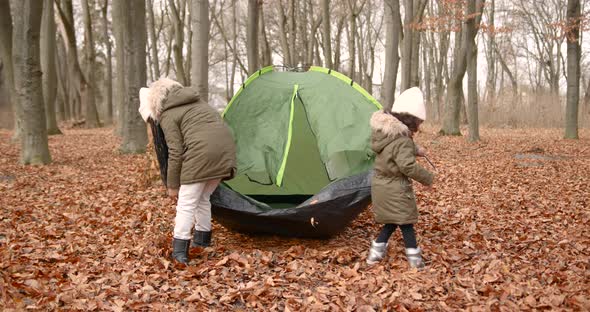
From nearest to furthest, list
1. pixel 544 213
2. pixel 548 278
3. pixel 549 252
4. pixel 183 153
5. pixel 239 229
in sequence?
1. pixel 548 278
2. pixel 183 153
3. pixel 549 252
4. pixel 239 229
5. pixel 544 213

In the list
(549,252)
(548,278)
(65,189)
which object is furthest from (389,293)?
(65,189)

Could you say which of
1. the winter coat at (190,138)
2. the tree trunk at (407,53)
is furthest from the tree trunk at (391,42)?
the winter coat at (190,138)

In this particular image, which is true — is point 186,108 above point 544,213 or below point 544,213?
above

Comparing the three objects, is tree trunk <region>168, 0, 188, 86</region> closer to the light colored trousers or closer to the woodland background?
the woodland background

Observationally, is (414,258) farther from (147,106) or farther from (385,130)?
(147,106)

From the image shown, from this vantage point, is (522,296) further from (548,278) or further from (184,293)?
(184,293)

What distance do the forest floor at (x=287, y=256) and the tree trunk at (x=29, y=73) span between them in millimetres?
1130

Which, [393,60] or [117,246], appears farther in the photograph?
[393,60]

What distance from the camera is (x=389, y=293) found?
11.6 ft

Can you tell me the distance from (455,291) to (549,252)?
1.43m

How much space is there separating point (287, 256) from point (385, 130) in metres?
1.43

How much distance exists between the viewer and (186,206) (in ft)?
13.3

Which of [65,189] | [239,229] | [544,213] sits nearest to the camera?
[239,229]

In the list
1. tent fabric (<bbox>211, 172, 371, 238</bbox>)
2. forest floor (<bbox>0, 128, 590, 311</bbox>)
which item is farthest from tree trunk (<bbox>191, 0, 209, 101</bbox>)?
tent fabric (<bbox>211, 172, 371, 238</bbox>)
